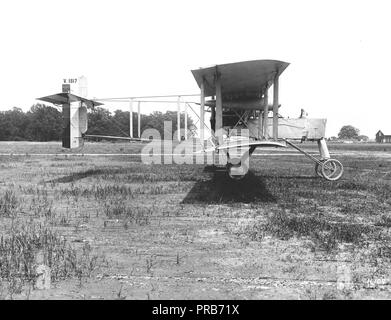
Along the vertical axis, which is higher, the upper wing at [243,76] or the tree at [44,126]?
the tree at [44,126]

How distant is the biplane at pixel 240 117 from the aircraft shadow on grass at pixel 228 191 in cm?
51

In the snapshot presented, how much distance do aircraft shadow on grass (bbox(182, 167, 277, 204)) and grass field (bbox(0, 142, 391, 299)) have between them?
0.19 feet

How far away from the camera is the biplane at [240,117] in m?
11.2

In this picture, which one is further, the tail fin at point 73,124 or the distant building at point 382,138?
the distant building at point 382,138

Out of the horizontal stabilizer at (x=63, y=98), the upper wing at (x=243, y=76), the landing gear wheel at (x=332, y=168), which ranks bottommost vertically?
the landing gear wheel at (x=332, y=168)

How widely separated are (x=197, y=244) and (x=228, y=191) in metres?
5.95

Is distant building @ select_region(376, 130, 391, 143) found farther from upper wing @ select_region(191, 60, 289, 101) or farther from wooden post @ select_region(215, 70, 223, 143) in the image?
wooden post @ select_region(215, 70, 223, 143)

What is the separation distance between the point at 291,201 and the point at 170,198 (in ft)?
10.5

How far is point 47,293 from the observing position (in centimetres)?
412

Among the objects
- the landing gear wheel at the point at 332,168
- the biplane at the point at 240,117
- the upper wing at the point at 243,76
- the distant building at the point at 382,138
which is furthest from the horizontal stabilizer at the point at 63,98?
the distant building at the point at 382,138

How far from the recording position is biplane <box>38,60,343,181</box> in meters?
11.2

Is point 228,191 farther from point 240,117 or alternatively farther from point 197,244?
point 197,244

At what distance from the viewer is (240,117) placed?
1375 centimetres

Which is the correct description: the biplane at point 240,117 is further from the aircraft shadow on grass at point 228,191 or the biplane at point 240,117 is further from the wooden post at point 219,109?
the aircraft shadow on grass at point 228,191
